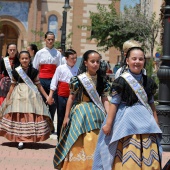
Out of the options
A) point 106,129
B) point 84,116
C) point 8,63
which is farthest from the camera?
point 8,63

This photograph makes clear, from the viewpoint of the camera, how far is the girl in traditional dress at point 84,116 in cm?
665

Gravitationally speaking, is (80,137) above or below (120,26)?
below

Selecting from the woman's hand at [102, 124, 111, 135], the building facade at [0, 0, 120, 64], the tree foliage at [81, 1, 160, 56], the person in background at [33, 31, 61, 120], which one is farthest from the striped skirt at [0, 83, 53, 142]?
the building facade at [0, 0, 120, 64]

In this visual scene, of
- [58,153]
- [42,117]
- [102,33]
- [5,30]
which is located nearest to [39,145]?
[42,117]

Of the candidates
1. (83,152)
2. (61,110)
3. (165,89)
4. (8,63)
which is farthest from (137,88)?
(8,63)

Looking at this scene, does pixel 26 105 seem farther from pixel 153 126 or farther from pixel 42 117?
pixel 153 126

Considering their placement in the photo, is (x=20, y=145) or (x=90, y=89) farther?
(x=20, y=145)

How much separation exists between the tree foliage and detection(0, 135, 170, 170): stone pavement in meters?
19.3

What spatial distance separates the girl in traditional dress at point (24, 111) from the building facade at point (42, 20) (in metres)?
27.9

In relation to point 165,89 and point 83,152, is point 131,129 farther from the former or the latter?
point 165,89

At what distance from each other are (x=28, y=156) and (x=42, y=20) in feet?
100

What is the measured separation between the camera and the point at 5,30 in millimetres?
38250

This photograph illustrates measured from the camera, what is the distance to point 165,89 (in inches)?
396

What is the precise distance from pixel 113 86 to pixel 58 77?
431 cm
